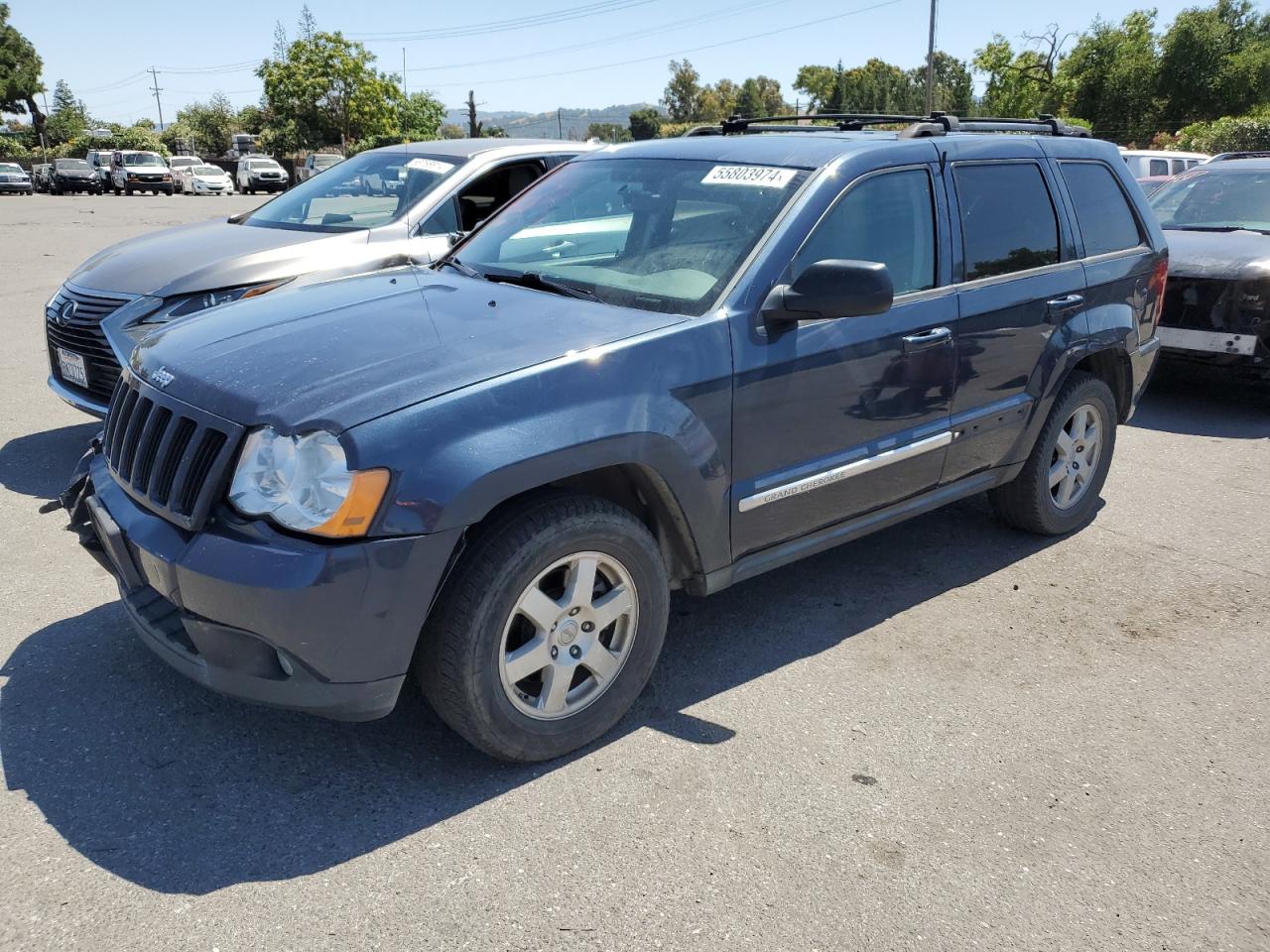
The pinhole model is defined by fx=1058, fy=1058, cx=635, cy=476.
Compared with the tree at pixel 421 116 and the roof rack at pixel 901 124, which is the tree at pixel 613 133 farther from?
the roof rack at pixel 901 124

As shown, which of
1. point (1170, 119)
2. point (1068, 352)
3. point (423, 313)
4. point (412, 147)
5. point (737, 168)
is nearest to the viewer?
point (423, 313)

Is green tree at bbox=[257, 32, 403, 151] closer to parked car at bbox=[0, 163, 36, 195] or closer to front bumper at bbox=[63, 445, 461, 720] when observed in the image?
parked car at bbox=[0, 163, 36, 195]

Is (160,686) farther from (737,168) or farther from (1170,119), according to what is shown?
(1170,119)

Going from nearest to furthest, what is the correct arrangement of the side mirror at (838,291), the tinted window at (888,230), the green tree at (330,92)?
the side mirror at (838,291), the tinted window at (888,230), the green tree at (330,92)

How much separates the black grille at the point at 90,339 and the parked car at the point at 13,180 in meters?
45.9

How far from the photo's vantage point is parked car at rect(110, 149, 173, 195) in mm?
45000

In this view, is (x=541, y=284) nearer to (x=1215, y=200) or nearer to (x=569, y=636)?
(x=569, y=636)

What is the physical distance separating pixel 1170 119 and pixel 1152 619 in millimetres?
49941

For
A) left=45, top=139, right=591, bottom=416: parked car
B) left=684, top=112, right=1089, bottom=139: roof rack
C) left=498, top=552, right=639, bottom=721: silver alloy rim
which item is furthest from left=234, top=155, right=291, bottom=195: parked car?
left=498, top=552, right=639, bottom=721: silver alloy rim

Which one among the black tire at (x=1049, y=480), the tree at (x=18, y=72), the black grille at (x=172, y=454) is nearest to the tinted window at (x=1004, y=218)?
the black tire at (x=1049, y=480)

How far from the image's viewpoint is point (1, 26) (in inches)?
2928

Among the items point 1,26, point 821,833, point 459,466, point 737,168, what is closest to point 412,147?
point 737,168

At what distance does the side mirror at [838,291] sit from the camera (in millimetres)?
3301

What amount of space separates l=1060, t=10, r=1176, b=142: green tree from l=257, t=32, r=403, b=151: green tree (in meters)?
34.7
